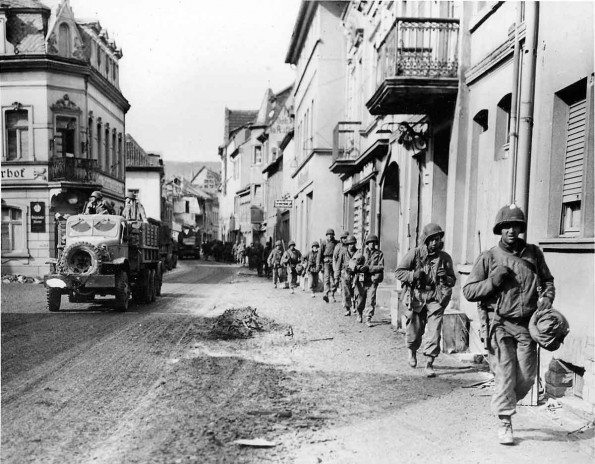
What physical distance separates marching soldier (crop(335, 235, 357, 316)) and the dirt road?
3178 mm

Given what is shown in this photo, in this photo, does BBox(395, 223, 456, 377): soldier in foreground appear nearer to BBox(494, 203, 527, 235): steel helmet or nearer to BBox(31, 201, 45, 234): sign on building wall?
BBox(494, 203, 527, 235): steel helmet

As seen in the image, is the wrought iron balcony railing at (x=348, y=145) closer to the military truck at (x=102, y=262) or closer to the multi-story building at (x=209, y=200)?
the military truck at (x=102, y=262)

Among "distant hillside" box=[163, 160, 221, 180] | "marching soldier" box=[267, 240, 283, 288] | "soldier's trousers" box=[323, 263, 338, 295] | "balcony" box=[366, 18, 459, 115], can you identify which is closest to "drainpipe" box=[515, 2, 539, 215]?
"balcony" box=[366, 18, 459, 115]

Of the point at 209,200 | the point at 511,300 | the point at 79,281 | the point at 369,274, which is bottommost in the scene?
the point at 79,281

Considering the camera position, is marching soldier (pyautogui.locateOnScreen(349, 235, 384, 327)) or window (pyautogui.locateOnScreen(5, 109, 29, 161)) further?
window (pyautogui.locateOnScreen(5, 109, 29, 161))

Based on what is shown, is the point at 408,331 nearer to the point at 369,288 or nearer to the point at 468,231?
the point at 468,231

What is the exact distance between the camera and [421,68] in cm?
1074

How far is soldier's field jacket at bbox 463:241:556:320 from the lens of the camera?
197 inches

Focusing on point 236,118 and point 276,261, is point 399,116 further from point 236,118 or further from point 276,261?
point 236,118

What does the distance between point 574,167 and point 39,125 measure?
22415mm

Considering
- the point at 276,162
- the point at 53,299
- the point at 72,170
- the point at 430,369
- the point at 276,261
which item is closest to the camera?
the point at 430,369

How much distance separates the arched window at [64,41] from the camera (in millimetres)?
23594

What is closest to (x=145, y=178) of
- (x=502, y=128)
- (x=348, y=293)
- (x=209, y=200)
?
(x=209, y=200)

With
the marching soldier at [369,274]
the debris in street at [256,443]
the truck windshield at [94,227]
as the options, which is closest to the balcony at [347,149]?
the marching soldier at [369,274]
